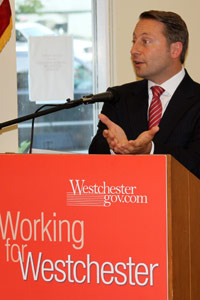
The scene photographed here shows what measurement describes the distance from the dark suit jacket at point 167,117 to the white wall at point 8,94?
872mm

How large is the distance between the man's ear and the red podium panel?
1288mm

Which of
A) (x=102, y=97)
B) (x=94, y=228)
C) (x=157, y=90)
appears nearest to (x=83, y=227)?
(x=94, y=228)

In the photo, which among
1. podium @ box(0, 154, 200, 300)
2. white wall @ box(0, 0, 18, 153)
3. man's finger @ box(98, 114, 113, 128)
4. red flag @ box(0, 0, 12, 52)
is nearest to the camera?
podium @ box(0, 154, 200, 300)

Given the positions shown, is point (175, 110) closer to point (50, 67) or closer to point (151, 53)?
point (151, 53)

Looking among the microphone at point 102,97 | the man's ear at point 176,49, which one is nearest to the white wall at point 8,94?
the man's ear at point 176,49

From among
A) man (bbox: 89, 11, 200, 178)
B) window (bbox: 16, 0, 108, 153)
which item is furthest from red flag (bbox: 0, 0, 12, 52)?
man (bbox: 89, 11, 200, 178)

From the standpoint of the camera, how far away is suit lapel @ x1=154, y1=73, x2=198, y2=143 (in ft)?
7.55

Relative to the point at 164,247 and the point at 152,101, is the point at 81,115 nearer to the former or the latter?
the point at 152,101

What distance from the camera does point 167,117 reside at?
2326 millimetres

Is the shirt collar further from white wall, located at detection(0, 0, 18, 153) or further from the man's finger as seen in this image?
white wall, located at detection(0, 0, 18, 153)

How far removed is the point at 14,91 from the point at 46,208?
193cm

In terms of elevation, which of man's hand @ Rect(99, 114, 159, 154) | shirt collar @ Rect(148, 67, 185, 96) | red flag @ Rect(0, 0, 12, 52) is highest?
red flag @ Rect(0, 0, 12, 52)

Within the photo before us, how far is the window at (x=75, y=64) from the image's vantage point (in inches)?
131

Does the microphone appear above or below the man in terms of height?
below
